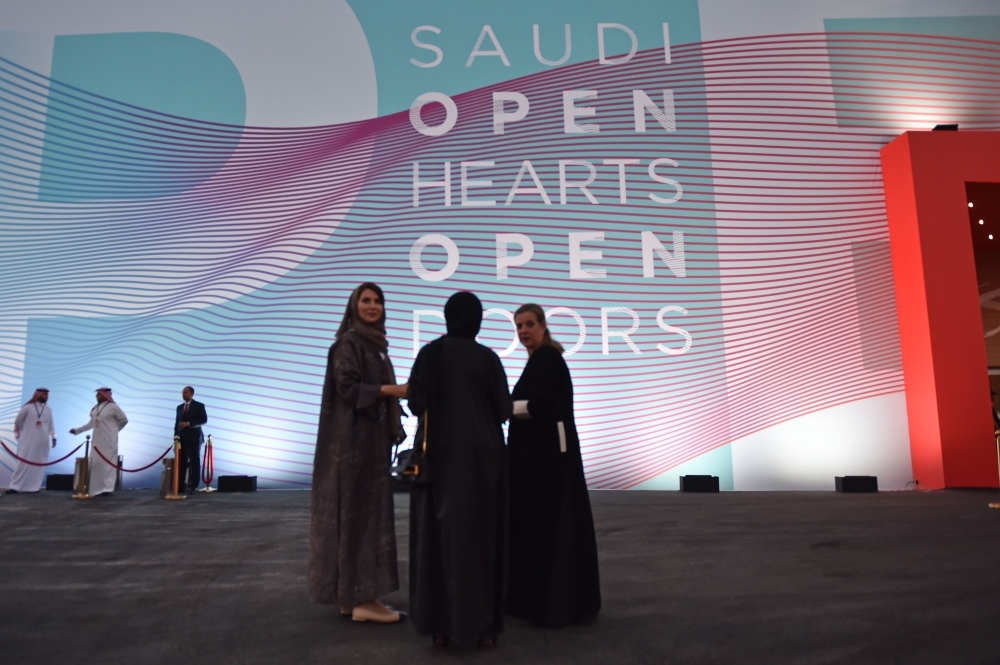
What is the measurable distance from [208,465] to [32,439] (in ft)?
7.58

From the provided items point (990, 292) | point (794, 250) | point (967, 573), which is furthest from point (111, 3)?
point (990, 292)

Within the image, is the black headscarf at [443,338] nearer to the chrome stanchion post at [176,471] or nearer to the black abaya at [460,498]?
the black abaya at [460,498]

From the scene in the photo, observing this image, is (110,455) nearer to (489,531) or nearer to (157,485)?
(157,485)

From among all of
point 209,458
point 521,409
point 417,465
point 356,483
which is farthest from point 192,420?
point 417,465

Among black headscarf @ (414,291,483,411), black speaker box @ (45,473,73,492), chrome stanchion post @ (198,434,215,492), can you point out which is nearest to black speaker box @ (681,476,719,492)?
chrome stanchion post @ (198,434,215,492)

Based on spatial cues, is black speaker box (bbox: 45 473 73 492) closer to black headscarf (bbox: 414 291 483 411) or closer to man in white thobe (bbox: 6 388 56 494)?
man in white thobe (bbox: 6 388 56 494)

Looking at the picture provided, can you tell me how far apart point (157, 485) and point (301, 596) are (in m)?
7.69

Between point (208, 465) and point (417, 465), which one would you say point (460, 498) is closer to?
point (417, 465)

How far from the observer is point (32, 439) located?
9.88 metres

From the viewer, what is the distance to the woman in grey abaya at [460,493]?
2.83m

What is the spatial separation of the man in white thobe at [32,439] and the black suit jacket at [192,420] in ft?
5.84

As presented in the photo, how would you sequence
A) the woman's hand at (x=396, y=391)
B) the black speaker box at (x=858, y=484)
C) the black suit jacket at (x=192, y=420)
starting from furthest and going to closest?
1. the black suit jacket at (x=192, y=420)
2. the black speaker box at (x=858, y=484)
3. the woman's hand at (x=396, y=391)

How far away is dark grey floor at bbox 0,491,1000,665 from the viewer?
2818 mm

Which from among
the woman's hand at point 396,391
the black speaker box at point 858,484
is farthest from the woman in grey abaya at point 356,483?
the black speaker box at point 858,484
